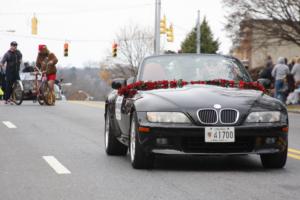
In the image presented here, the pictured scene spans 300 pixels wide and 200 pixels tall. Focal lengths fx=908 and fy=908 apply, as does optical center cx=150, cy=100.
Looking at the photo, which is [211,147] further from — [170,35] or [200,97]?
[170,35]

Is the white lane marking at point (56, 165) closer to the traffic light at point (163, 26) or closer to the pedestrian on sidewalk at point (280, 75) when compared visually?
the pedestrian on sidewalk at point (280, 75)

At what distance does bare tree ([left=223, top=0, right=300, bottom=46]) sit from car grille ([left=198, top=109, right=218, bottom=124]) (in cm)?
3442

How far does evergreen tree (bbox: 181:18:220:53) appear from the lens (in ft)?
382

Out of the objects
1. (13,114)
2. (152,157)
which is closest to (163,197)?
(152,157)

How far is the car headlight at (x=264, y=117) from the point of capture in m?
9.05

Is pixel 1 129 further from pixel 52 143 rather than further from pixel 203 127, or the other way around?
pixel 203 127

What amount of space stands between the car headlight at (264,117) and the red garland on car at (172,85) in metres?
1.11

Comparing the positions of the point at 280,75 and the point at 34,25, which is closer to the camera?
the point at 280,75

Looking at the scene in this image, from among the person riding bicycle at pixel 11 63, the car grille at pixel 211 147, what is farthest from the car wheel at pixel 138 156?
the person riding bicycle at pixel 11 63

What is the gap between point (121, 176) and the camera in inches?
348

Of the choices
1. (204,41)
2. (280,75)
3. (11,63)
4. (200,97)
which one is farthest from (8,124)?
(204,41)

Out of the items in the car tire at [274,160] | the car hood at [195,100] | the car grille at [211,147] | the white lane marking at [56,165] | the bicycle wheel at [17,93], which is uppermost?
the car hood at [195,100]

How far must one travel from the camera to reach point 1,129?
15.9 m

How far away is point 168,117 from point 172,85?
1147 mm
